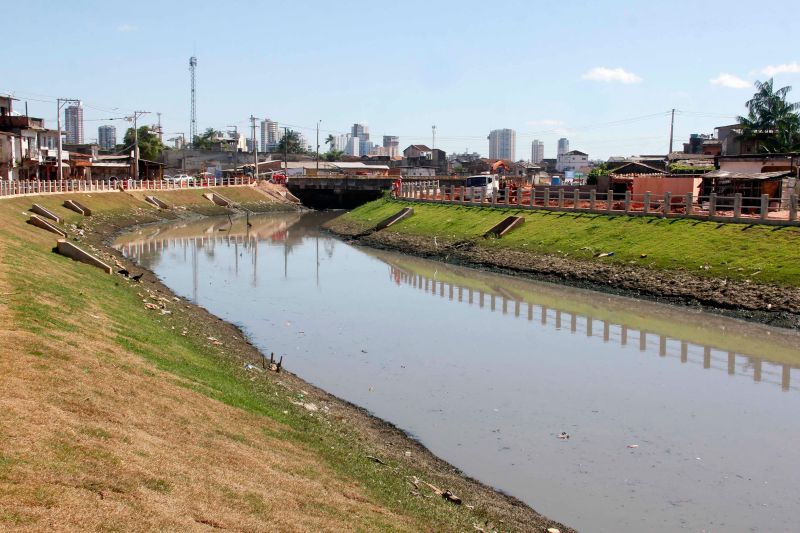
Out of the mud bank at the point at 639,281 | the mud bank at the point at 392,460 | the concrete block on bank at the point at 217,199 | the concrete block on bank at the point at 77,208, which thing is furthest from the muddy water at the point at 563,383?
the concrete block on bank at the point at 217,199

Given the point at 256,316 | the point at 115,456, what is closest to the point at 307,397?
the point at 115,456

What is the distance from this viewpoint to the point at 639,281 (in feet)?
131

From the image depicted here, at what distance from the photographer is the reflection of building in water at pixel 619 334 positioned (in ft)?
86.9

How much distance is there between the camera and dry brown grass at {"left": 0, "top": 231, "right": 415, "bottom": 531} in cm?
961

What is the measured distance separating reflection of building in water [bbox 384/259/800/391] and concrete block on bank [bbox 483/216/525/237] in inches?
445

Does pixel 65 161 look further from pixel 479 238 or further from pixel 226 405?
pixel 226 405

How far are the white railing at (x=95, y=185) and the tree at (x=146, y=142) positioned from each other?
2732 centimetres

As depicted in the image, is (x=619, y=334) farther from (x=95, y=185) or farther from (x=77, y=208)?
(x=95, y=185)

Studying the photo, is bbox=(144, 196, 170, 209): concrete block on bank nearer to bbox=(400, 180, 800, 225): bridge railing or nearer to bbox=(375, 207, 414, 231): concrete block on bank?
bbox=(375, 207, 414, 231): concrete block on bank

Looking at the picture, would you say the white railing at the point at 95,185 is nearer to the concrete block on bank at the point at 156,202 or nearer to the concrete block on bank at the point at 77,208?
the concrete block on bank at the point at 77,208

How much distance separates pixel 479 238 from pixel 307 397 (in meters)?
37.6

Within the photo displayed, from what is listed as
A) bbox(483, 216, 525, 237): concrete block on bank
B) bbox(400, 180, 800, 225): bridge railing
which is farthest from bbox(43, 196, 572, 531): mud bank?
bbox(483, 216, 525, 237): concrete block on bank

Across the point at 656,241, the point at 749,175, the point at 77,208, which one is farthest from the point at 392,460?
the point at 77,208

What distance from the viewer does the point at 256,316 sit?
34.7m
